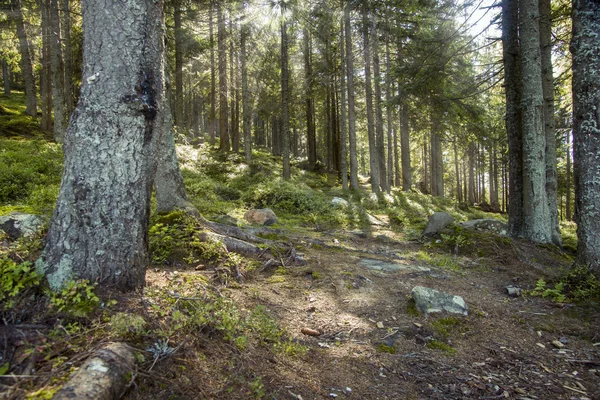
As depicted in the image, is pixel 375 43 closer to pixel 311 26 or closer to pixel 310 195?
pixel 311 26

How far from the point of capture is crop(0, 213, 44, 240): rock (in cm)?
413

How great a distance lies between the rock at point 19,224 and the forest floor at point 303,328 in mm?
446

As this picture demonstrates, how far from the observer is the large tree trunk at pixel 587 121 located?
4.62 meters

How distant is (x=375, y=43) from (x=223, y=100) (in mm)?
8657

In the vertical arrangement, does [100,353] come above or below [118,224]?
below

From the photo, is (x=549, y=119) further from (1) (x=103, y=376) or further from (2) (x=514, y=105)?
(1) (x=103, y=376)

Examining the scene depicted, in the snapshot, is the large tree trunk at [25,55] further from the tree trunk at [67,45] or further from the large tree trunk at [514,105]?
the large tree trunk at [514,105]

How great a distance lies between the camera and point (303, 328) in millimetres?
3451

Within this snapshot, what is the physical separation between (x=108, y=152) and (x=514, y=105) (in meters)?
8.91

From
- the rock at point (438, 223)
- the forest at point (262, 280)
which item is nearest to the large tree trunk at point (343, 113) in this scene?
the forest at point (262, 280)

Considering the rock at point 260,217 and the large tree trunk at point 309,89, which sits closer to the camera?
the rock at point 260,217

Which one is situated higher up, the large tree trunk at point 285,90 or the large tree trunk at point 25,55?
the large tree trunk at point 25,55

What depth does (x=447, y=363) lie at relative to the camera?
2984mm

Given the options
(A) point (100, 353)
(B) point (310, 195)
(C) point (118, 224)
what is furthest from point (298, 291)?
(B) point (310, 195)
